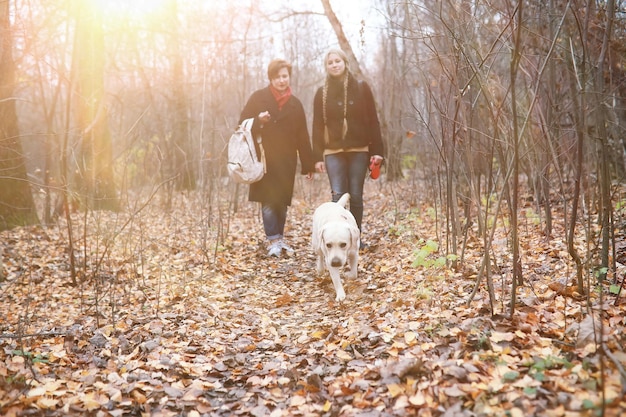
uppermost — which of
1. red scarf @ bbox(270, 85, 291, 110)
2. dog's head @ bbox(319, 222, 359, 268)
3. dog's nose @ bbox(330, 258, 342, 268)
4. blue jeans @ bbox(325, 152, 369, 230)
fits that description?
red scarf @ bbox(270, 85, 291, 110)

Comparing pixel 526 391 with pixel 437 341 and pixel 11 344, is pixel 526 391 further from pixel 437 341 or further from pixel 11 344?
pixel 11 344

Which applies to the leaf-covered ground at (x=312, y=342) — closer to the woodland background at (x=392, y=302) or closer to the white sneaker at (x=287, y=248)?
the woodland background at (x=392, y=302)

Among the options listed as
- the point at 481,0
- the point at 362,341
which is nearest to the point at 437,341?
the point at 362,341

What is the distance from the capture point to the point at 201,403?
8.52ft

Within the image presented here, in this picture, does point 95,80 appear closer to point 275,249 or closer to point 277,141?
point 277,141

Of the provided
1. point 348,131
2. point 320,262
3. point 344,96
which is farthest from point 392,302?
point 344,96

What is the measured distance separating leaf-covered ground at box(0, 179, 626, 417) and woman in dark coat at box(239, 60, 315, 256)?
0.76 m

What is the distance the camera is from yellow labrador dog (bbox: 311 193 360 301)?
418 centimetres

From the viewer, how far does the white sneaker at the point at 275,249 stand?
231 inches

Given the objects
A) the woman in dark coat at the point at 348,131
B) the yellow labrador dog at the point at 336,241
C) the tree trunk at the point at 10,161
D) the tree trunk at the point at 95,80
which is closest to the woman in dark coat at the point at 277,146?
the woman in dark coat at the point at 348,131

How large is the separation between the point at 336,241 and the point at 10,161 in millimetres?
4221

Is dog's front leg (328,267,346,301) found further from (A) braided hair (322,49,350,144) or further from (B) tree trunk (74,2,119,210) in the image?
(B) tree trunk (74,2,119,210)

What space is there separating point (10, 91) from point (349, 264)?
525 cm

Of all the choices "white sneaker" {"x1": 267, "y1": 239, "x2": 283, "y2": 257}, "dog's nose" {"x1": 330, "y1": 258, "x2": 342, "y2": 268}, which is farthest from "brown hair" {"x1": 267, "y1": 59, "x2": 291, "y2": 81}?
"dog's nose" {"x1": 330, "y1": 258, "x2": 342, "y2": 268}
